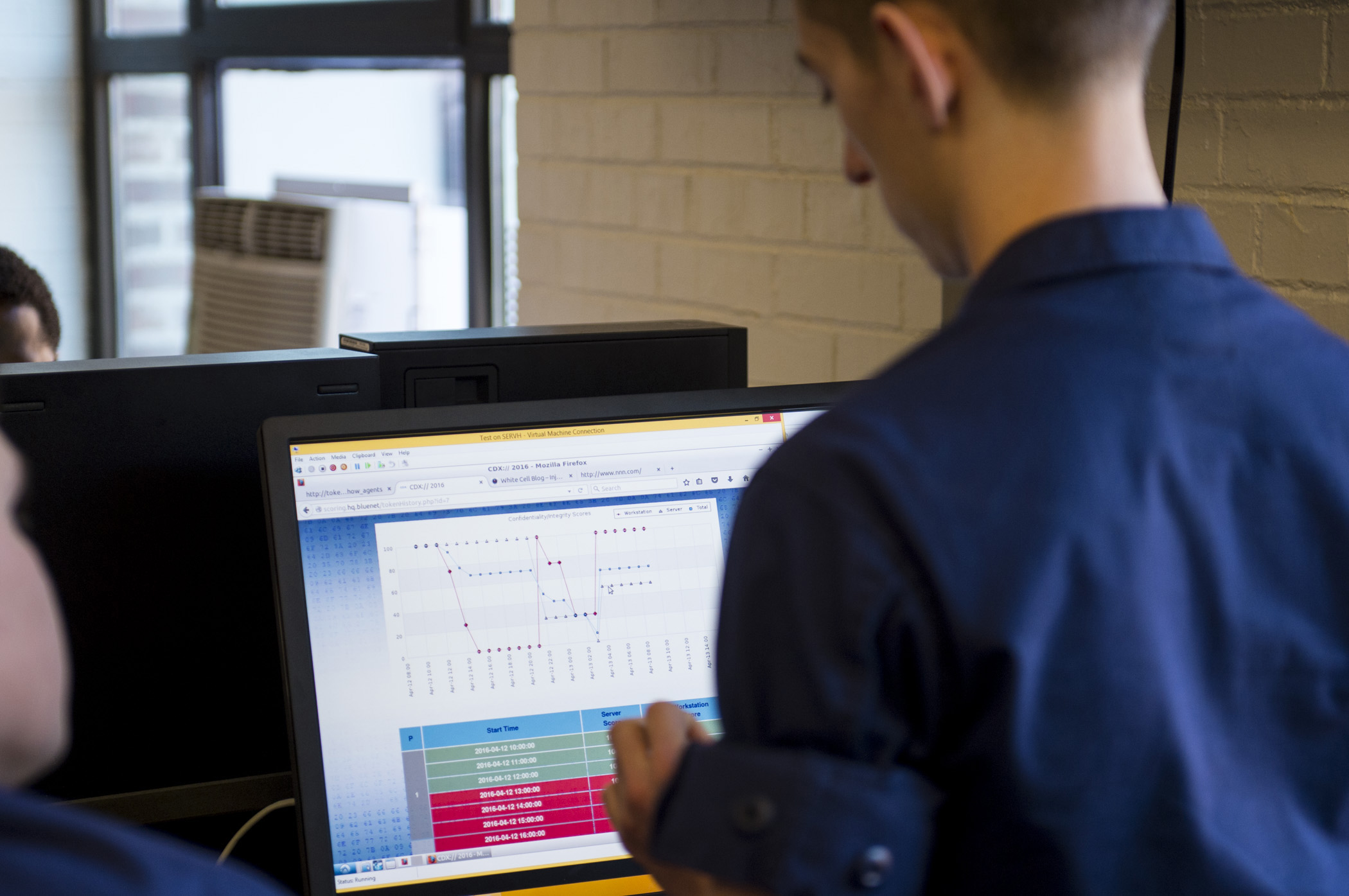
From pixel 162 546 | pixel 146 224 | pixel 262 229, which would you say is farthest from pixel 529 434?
pixel 146 224

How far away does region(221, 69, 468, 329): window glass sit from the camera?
9.81 ft

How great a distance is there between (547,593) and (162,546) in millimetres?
292

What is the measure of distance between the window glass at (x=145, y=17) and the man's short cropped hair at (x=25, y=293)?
1828 mm

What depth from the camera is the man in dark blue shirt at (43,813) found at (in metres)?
0.39

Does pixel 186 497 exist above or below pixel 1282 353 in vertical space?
below

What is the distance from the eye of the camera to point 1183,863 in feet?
1.69

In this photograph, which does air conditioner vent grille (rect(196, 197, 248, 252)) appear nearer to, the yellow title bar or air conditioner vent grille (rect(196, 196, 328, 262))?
air conditioner vent grille (rect(196, 196, 328, 262))

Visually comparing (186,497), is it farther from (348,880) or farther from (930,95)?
(930,95)

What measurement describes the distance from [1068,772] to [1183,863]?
0.21 feet

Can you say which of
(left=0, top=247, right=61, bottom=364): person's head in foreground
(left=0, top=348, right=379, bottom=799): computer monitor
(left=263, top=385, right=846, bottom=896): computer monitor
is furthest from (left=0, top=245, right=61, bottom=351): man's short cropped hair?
(left=263, top=385, right=846, bottom=896): computer monitor

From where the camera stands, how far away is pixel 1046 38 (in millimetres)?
525

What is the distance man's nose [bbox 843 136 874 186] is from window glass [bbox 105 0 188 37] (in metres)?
3.51

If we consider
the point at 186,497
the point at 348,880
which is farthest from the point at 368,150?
the point at 348,880

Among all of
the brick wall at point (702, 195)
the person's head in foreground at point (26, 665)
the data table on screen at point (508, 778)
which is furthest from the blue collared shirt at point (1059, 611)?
the brick wall at point (702, 195)
